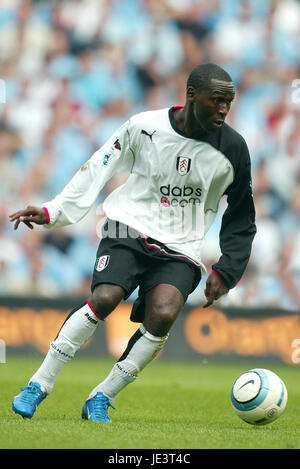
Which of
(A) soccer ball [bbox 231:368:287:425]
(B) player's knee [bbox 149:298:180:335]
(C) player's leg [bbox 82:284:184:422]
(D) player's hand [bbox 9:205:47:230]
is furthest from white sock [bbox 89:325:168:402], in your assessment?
(D) player's hand [bbox 9:205:47:230]

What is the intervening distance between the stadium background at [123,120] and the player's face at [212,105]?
6.73m

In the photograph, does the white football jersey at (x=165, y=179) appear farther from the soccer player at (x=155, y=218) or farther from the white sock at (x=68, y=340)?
the white sock at (x=68, y=340)

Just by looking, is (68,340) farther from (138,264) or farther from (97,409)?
(138,264)

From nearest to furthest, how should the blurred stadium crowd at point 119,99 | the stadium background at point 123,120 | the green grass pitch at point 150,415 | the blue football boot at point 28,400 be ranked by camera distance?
the green grass pitch at point 150,415
the blue football boot at point 28,400
the stadium background at point 123,120
the blurred stadium crowd at point 119,99

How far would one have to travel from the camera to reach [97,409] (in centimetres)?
510

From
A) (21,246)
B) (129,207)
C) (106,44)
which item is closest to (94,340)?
(21,246)

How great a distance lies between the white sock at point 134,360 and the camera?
5113 millimetres

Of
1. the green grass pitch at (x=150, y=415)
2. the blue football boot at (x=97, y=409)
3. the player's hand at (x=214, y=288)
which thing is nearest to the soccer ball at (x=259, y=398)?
the green grass pitch at (x=150, y=415)

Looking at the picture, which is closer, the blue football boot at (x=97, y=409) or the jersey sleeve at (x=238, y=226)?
the blue football boot at (x=97, y=409)

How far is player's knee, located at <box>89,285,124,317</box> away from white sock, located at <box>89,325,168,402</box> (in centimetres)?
34

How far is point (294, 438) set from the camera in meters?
4.59

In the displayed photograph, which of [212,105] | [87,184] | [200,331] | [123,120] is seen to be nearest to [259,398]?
[87,184]

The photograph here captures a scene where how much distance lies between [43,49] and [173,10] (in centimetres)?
250

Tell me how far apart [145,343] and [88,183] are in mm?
1153
